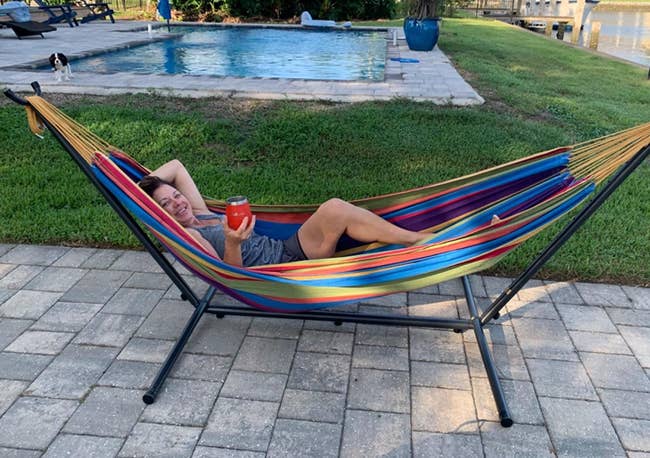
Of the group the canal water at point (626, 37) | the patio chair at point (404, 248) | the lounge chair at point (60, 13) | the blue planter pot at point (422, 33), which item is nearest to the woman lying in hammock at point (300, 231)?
the patio chair at point (404, 248)

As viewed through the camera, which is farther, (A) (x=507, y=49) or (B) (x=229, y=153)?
(A) (x=507, y=49)

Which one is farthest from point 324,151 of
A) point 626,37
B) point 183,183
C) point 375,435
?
point 626,37

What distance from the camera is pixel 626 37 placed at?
20.7 meters

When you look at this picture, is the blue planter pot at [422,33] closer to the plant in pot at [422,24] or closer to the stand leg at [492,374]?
the plant in pot at [422,24]

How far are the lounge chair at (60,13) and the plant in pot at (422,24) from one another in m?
8.34

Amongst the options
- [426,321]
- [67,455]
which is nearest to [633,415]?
[426,321]

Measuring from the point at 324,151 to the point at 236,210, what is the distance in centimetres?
279

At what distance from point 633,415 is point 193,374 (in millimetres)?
1706

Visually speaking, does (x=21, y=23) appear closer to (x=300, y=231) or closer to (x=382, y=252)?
(x=300, y=231)

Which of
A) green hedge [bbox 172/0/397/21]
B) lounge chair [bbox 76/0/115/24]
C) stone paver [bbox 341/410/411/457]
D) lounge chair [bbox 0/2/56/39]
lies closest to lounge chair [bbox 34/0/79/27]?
lounge chair [bbox 76/0/115/24]

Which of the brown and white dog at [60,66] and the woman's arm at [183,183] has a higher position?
the brown and white dog at [60,66]

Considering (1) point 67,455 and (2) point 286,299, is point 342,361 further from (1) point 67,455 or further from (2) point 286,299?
(1) point 67,455

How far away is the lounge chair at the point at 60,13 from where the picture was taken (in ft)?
42.3

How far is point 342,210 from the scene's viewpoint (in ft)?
7.80
